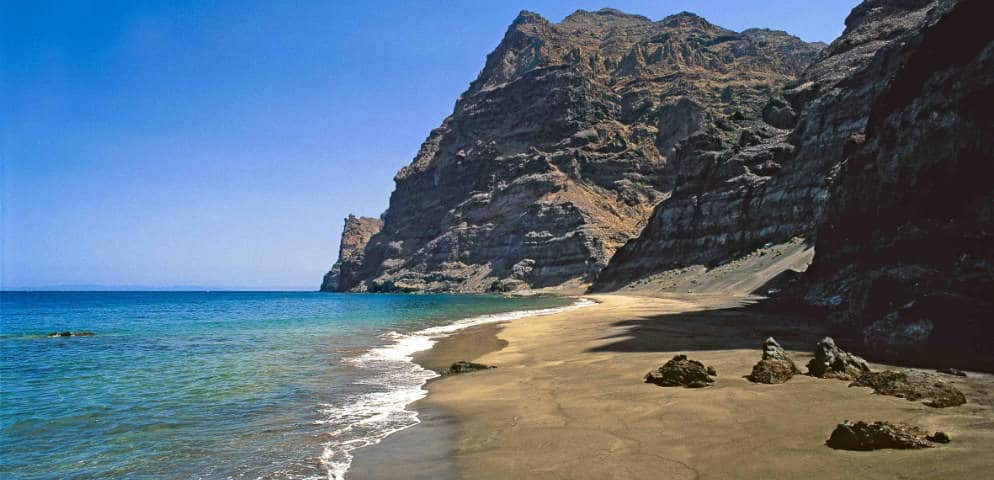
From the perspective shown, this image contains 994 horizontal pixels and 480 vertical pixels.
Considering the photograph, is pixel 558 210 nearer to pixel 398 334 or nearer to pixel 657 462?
pixel 398 334

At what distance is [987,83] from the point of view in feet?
77.0

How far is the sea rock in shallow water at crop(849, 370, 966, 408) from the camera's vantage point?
33.3ft

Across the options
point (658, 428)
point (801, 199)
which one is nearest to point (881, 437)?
point (658, 428)

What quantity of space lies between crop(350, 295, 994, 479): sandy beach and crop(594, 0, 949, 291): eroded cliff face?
61310 millimetres

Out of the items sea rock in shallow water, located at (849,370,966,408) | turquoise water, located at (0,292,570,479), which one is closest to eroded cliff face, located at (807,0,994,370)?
sea rock in shallow water, located at (849,370,966,408)

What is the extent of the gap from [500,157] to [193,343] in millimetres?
166061

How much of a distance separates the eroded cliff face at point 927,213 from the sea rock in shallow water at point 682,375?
701 cm

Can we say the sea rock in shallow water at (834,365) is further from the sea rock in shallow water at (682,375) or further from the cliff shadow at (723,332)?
the cliff shadow at (723,332)

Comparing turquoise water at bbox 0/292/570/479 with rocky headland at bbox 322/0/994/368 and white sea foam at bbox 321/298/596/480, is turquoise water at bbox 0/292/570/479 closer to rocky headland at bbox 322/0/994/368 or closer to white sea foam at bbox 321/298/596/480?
white sea foam at bbox 321/298/596/480

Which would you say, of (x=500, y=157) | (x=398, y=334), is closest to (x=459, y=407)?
(x=398, y=334)

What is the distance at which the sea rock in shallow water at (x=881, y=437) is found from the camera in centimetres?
772

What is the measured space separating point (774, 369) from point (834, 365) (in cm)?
155

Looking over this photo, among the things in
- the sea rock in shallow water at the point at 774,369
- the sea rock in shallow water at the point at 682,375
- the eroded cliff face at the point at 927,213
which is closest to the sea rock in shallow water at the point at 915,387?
the sea rock in shallow water at the point at 774,369

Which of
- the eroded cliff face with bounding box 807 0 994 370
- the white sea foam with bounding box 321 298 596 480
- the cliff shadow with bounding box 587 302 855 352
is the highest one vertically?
the eroded cliff face with bounding box 807 0 994 370
